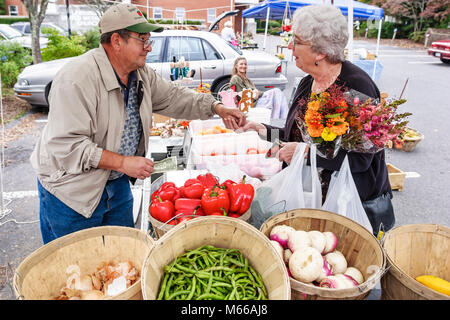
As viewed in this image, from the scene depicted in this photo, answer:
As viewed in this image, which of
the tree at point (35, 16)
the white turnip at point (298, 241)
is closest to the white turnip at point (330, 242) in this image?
the white turnip at point (298, 241)

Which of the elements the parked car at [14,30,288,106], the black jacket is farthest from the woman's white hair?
the parked car at [14,30,288,106]

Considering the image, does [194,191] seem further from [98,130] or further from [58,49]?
[58,49]

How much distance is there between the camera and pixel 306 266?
133 centimetres

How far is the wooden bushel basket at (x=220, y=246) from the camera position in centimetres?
118

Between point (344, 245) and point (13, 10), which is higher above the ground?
point (13, 10)

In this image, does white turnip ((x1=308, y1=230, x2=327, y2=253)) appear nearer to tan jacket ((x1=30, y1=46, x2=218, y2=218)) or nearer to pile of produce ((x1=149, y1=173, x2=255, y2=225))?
pile of produce ((x1=149, y1=173, x2=255, y2=225))

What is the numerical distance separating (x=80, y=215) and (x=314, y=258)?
1.46 m

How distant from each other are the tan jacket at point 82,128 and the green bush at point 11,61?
886 cm

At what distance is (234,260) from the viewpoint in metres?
1.36

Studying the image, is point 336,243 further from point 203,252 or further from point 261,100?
point 261,100

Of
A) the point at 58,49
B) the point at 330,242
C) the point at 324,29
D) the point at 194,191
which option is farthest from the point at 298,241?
the point at 58,49

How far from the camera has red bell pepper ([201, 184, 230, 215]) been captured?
1834 mm

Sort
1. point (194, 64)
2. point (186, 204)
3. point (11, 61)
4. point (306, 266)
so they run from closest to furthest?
point (306, 266), point (186, 204), point (194, 64), point (11, 61)

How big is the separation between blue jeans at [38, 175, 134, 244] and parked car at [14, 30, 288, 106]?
17.2ft
